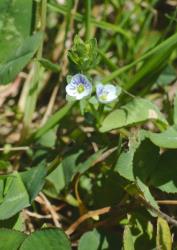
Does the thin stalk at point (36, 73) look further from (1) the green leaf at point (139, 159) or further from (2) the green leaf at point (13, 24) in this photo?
(1) the green leaf at point (139, 159)

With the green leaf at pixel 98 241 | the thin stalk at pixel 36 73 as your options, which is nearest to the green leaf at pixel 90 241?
the green leaf at pixel 98 241

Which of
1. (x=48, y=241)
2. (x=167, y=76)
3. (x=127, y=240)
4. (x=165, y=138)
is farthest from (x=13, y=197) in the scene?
(x=167, y=76)

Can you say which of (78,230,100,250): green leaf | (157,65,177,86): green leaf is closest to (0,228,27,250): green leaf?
(78,230,100,250): green leaf

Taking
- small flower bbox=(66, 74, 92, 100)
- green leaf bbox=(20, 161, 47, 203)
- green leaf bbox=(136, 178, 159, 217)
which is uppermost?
small flower bbox=(66, 74, 92, 100)

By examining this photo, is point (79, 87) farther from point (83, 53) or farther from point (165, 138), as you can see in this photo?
point (165, 138)

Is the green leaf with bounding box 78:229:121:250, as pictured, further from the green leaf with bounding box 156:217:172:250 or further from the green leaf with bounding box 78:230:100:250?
the green leaf with bounding box 156:217:172:250

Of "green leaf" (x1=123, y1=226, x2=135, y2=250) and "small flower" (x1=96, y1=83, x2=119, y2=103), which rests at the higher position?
"small flower" (x1=96, y1=83, x2=119, y2=103)
